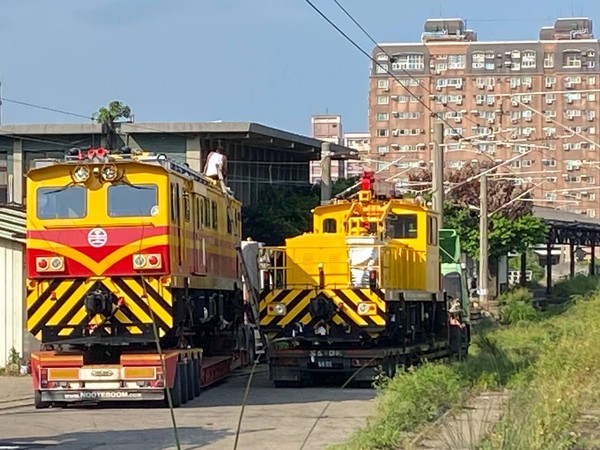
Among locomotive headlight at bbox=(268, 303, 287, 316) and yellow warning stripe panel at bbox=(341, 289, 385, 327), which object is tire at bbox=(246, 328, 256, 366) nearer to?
locomotive headlight at bbox=(268, 303, 287, 316)

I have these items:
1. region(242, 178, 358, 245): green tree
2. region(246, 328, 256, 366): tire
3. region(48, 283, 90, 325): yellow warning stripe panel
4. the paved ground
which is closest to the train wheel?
the paved ground

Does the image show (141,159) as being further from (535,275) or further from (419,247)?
(535,275)

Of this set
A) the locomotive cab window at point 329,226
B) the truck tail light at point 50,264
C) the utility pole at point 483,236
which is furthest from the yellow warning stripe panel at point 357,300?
→ the utility pole at point 483,236

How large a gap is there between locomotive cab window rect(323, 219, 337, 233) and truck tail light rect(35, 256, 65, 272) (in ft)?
23.0

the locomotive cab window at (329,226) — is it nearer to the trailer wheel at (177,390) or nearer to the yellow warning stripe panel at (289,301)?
the yellow warning stripe panel at (289,301)

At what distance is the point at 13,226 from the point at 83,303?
630 centimetres

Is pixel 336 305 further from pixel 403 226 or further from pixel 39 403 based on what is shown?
pixel 39 403

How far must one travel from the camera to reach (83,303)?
704 inches

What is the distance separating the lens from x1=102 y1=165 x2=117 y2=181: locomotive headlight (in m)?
18.2

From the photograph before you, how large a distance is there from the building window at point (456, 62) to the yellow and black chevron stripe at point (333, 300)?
4211 inches

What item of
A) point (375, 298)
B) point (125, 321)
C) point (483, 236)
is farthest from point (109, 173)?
point (483, 236)

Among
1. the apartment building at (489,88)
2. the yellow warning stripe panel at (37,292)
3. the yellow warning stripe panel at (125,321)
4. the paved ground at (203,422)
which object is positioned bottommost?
the paved ground at (203,422)

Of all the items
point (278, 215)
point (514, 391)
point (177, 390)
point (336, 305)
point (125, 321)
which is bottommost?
point (177, 390)

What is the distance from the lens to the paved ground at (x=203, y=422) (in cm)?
1426
